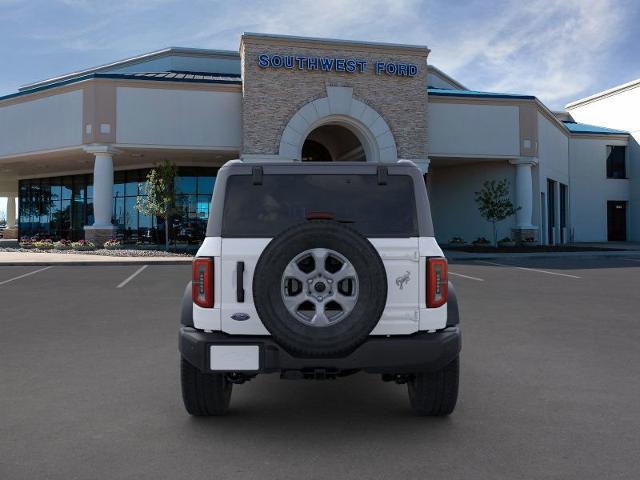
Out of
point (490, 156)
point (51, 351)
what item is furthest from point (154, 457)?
point (490, 156)

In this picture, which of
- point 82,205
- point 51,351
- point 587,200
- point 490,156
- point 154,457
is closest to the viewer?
point 154,457

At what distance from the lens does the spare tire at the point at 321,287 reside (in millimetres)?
3527

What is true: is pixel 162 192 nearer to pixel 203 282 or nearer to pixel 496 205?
pixel 496 205

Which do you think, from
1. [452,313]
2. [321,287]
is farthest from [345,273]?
[452,313]

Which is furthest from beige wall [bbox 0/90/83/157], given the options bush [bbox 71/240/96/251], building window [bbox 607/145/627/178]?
building window [bbox 607/145/627/178]

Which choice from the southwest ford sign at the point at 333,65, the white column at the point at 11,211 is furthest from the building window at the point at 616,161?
the white column at the point at 11,211

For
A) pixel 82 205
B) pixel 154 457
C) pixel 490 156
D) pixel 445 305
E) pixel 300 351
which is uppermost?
pixel 490 156

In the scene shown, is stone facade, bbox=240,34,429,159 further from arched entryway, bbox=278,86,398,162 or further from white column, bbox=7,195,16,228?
white column, bbox=7,195,16,228

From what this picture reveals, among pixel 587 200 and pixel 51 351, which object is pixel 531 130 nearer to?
pixel 587 200

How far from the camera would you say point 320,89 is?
25734mm

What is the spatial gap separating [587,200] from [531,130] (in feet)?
39.7

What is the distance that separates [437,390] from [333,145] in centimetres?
3113

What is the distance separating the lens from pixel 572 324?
8.20m

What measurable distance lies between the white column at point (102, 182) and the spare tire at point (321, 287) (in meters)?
24.8
